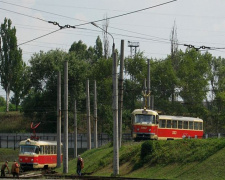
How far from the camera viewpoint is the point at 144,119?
180 feet

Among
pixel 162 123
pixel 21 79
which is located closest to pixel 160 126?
pixel 162 123

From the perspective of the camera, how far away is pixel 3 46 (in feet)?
327

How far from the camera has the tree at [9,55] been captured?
9894 cm

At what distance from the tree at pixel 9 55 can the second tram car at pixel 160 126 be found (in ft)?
145

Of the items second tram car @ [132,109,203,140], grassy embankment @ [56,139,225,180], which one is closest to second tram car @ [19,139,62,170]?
second tram car @ [132,109,203,140]

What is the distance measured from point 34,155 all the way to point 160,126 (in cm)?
1179

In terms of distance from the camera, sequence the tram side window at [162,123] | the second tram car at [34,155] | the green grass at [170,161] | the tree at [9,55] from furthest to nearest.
Answer: the tree at [9,55] → the second tram car at [34,155] → the tram side window at [162,123] → the green grass at [170,161]

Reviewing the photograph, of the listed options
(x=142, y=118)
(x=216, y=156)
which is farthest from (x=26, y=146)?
(x=216, y=156)

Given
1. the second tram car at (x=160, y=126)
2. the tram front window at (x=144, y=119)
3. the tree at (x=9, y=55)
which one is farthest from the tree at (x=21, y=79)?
the tram front window at (x=144, y=119)

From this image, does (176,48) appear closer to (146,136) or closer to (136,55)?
(136,55)

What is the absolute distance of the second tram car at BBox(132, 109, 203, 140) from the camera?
179 ft

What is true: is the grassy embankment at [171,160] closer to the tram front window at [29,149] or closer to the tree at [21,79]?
the tram front window at [29,149]

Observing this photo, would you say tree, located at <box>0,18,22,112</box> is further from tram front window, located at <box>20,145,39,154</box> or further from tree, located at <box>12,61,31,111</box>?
tram front window, located at <box>20,145,39,154</box>

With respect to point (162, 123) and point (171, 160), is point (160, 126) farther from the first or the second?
point (171, 160)
